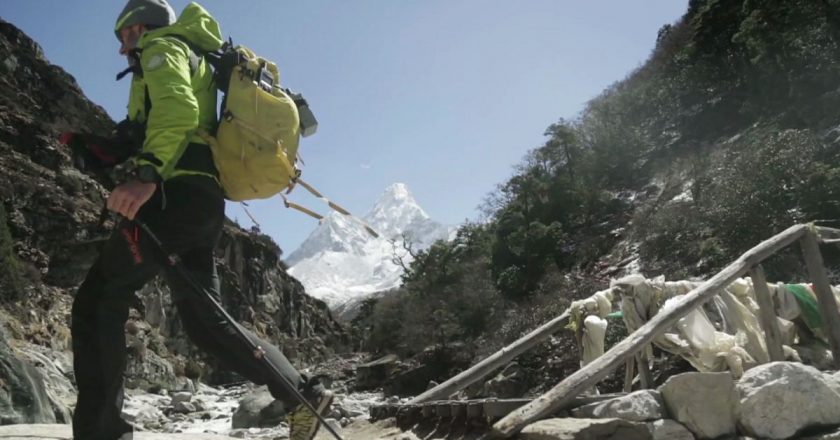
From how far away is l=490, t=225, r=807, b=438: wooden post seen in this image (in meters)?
3.15

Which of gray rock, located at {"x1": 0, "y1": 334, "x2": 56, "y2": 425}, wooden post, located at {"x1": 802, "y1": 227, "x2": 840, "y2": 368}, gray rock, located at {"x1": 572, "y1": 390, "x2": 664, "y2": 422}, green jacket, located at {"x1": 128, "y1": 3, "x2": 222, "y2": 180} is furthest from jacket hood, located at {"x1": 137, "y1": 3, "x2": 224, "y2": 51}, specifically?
gray rock, located at {"x1": 0, "y1": 334, "x2": 56, "y2": 425}

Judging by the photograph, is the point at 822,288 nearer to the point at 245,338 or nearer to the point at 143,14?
the point at 245,338

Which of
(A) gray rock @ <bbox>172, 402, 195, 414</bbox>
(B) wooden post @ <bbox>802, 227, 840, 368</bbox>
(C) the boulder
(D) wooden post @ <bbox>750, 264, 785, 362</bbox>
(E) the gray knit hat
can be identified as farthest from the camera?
(C) the boulder

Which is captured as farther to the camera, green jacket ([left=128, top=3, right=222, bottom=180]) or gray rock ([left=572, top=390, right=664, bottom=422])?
gray rock ([left=572, top=390, right=664, bottom=422])

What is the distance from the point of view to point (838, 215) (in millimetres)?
17078

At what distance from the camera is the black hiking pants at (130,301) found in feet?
7.39

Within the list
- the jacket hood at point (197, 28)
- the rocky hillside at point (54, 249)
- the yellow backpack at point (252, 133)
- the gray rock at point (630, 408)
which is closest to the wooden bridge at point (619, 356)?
the gray rock at point (630, 408)

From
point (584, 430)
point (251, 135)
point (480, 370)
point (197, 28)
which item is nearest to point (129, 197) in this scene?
point (251, 135)

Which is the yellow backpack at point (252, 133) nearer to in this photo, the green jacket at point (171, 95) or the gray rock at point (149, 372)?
the green jacket at point (171, 95)

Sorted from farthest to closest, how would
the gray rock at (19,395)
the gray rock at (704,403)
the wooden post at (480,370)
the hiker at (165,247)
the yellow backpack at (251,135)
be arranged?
the gray rock at (19,395) < the wooden post at (480,370) < the gray rock at (704,403) < the yellow backpack at (251,135) < the hiker at (165,247)

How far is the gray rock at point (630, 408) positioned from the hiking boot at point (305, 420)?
1692mm

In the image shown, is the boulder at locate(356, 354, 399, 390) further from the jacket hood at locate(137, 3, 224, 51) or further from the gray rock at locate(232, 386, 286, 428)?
the jacket hood at locate(137, 3, 224, 51)

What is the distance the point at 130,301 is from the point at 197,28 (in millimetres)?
1190

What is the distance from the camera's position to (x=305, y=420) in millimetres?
2418
